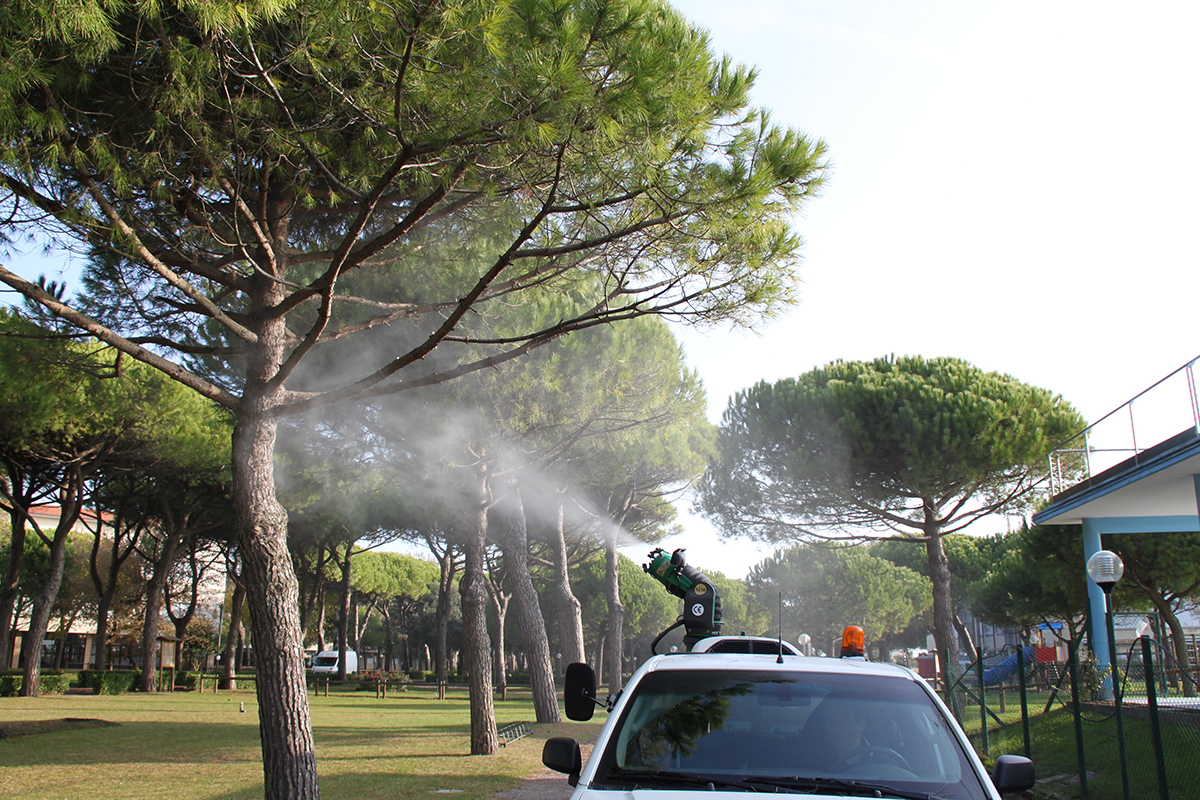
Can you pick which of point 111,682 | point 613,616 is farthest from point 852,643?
point 111,682

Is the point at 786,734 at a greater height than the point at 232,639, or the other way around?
the point at 786,734

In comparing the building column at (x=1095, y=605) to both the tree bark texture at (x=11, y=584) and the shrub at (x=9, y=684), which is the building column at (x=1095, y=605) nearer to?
the shrub at (x=9, y=684)

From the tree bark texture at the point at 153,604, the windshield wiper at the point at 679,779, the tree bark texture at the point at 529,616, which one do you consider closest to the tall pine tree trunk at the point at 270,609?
the windshield wiper at the point at 679,779

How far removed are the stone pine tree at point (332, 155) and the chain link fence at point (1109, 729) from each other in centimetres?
456

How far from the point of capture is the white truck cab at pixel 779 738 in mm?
2766

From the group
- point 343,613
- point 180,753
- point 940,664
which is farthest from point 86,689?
point 940,664

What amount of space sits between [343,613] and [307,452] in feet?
67.0

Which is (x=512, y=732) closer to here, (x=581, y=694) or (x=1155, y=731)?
(x=1155, y=731)

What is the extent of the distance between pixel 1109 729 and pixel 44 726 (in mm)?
14603

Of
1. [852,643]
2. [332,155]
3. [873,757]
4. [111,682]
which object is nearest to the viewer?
[873,757]

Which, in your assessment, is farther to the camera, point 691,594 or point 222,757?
point 222,757

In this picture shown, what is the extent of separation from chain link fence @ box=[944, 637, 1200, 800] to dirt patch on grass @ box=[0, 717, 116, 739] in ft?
43.2

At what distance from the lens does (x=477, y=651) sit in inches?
472

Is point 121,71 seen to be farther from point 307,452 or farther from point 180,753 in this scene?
point 307,452
